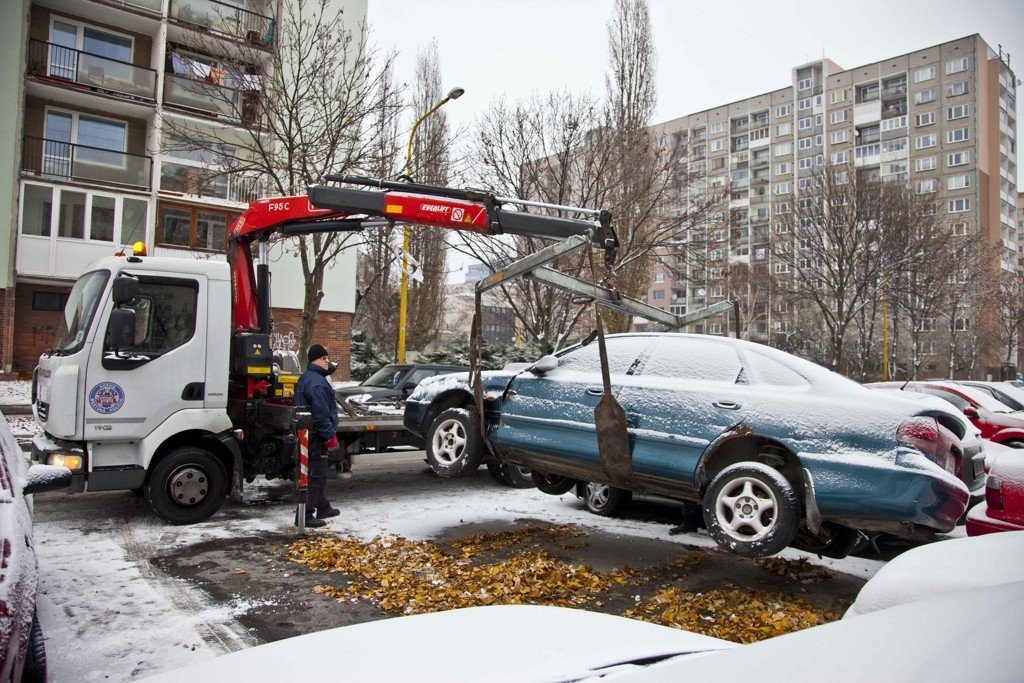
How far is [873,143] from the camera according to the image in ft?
207

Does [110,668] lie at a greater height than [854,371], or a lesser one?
lesser

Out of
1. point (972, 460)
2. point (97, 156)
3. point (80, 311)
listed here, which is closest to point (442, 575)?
point (972, 460)

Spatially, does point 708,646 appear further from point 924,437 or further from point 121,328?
point 121,328

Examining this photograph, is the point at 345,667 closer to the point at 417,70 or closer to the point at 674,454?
the point at 674,454

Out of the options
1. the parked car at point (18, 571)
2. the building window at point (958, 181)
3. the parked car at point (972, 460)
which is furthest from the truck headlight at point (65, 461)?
the building window at point (958, 181)

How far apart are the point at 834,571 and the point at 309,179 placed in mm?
11536

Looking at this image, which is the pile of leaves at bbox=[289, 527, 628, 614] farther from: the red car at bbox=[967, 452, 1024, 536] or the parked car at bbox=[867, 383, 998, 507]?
the parked car at bbox=[867, 383, 998, 507]

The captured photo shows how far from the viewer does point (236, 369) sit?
7348 millimetres

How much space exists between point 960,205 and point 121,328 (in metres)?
52.6

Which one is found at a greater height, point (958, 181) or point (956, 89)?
point (956, 89)

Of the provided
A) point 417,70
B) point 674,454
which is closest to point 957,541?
point 674,454

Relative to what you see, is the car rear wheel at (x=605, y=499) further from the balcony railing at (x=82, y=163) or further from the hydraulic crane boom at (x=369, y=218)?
the balcony railing at (x=82, y=163)

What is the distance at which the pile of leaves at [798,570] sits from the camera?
5.51 metres

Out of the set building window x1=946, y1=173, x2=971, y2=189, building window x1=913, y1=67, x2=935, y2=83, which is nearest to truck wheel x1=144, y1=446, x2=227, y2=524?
building window x1=946, y1=173, x2=971, y2=189
